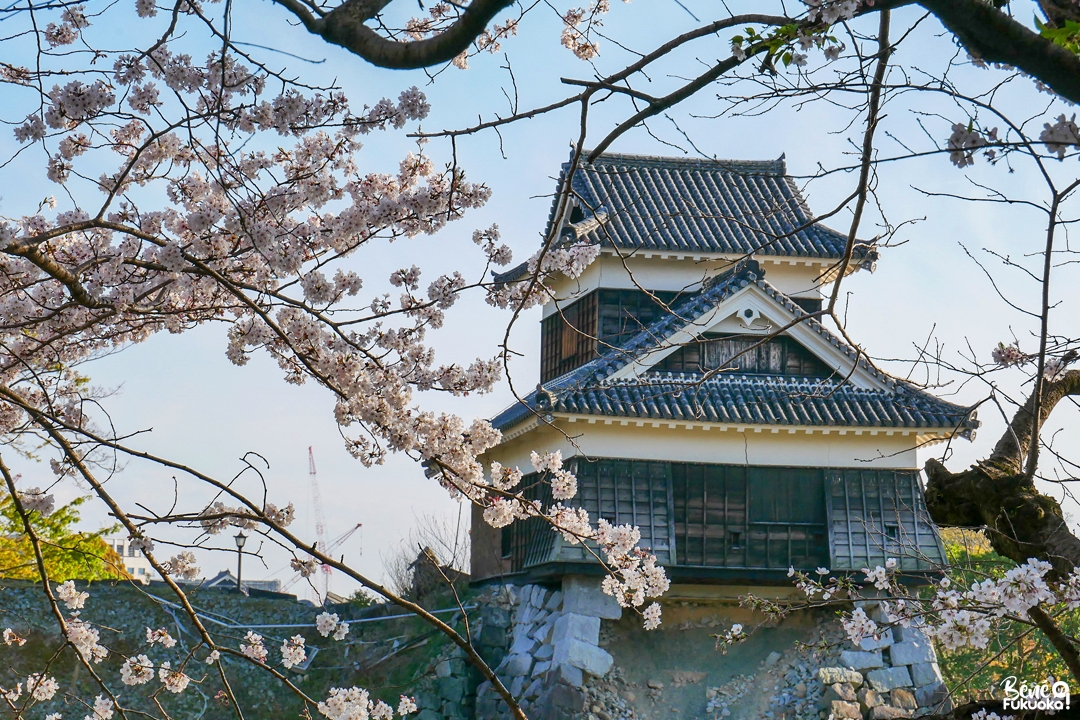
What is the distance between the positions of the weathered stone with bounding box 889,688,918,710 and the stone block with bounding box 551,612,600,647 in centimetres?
365

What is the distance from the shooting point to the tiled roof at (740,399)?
1320cm

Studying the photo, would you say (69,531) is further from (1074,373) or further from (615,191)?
(1074,373)

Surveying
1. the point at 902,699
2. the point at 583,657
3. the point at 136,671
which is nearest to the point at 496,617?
the point at 583,657

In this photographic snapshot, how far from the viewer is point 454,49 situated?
10.6 feet

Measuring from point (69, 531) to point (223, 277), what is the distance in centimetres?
1296

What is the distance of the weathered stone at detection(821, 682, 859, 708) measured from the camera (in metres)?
12.4

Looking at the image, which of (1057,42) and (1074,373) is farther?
(1074,373)

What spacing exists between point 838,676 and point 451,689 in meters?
5.01

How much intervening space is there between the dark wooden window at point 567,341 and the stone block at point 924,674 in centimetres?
609

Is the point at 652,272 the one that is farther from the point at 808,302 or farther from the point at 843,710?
the point at 843,710

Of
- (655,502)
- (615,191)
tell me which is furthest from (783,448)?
(615,191)

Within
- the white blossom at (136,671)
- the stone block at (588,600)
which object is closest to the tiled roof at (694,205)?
the stone block at (588,600)

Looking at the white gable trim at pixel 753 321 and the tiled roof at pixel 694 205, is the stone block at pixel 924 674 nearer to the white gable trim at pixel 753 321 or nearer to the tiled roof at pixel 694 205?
the white gable trim at pixel 753 321

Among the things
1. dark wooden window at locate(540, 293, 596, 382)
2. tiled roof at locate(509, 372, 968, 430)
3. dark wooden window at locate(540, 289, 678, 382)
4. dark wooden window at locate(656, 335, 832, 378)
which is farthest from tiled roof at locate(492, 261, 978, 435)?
dark wooden window at locate(540, 293, 596, 382)
